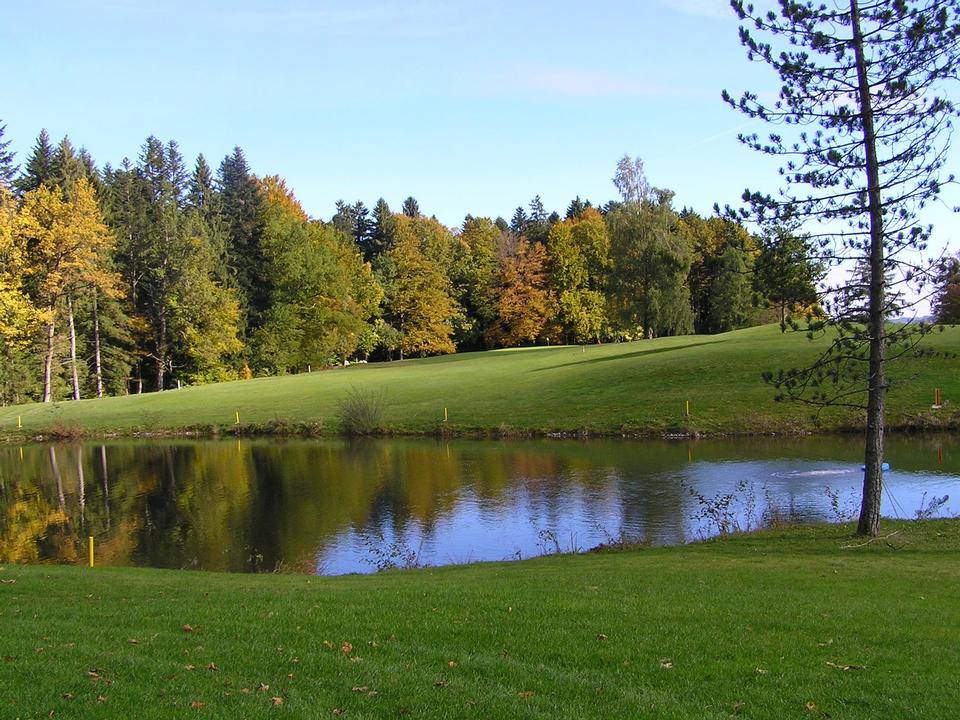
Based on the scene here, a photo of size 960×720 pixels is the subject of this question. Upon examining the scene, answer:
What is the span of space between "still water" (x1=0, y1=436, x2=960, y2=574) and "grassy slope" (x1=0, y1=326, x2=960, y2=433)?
269cm

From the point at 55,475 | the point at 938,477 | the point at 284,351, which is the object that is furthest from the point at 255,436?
the point at 938,477

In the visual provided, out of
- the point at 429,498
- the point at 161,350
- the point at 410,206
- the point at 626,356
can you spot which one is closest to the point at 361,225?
the point at 410,206

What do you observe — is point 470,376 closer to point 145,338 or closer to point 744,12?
point 145,338

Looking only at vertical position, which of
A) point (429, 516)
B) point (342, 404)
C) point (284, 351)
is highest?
point (284, 351)

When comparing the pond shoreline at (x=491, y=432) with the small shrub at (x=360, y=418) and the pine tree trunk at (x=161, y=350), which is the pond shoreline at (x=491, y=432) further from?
the pine tree trunk at (x=161, y=350)

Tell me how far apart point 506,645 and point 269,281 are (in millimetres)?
69780

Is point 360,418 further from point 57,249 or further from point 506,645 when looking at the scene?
point 506,645

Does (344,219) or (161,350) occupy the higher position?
(344,219)

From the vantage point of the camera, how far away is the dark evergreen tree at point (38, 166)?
68.3m

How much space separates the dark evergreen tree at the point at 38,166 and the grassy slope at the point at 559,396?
83.2 ft

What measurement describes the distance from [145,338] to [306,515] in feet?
170

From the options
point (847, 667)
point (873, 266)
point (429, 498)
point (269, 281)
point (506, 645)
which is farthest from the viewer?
point (269, 281)

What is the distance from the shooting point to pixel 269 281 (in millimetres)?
74000

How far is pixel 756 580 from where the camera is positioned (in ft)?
37.9
